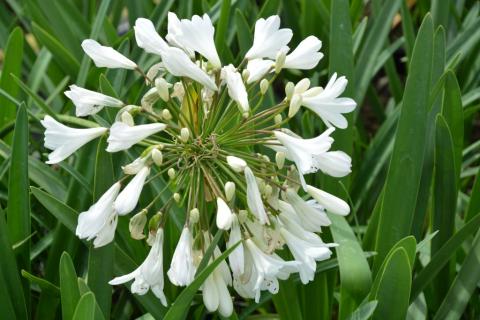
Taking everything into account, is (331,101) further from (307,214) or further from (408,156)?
(408,156)

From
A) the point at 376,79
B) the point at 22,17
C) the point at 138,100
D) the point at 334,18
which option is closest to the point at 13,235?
the point at 138,100

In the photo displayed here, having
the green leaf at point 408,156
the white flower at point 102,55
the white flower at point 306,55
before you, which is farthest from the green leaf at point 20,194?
the green leaf at point 408,156

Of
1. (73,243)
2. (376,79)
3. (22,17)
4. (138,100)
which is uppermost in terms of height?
(22,17)

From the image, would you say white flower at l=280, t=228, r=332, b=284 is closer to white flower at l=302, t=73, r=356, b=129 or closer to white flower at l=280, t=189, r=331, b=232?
white flower at l=280, t=189, r=331, b=232

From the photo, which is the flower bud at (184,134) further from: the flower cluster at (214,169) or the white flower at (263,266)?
the white flower at (263,266)

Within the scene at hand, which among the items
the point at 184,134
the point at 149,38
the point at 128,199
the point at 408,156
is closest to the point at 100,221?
the point at 128,199

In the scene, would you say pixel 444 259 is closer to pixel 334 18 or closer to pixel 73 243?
pixel 334 18
